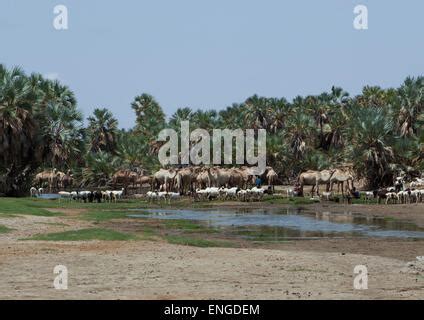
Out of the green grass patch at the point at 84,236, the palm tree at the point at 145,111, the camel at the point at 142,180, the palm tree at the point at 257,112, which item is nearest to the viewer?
the green grass patch at the point at 84,236

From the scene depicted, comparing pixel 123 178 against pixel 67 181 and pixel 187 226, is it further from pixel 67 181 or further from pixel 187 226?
pixel 187 226

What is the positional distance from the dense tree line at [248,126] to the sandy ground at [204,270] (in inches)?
1440

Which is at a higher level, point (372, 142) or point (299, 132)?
point (299, 132)

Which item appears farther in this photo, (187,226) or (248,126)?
(248,126)

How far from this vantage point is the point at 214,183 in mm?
71750

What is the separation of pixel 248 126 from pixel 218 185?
29897 millimetres

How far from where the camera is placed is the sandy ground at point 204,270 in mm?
14273

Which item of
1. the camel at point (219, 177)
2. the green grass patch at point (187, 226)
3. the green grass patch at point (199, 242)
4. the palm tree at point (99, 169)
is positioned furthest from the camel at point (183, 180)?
the green grass patch at point (199, 242)

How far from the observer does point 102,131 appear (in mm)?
96875

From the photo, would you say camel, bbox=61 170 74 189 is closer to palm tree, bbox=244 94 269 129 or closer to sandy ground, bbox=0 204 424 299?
palm tree, bbox=244 94 269 129

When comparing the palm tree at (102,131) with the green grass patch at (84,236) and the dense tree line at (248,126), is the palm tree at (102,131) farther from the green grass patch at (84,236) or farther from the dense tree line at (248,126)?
the green grass patch at (84,236)

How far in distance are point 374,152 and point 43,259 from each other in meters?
47.2

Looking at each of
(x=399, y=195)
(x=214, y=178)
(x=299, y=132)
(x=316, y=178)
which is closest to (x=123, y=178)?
(x=214, y=178)
